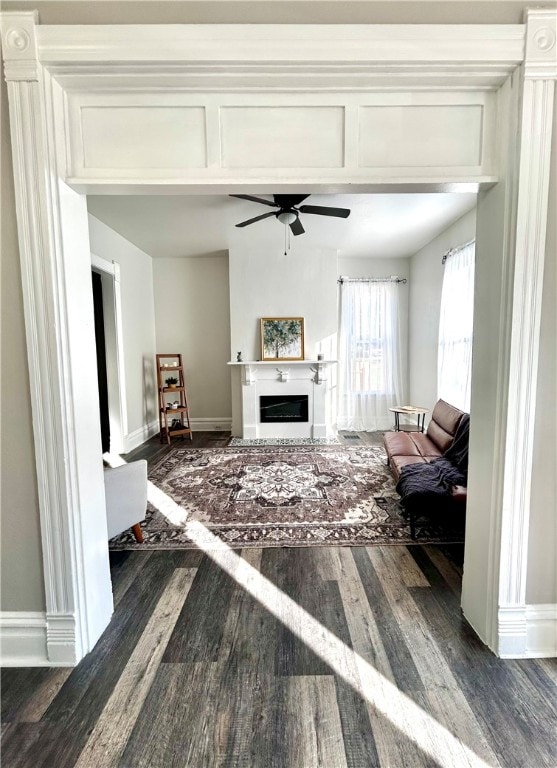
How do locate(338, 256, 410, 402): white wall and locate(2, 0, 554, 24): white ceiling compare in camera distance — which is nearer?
locate(2, 0, 554, 24): white ceiling

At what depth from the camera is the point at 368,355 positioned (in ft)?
18.7

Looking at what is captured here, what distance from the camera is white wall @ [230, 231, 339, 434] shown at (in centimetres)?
511

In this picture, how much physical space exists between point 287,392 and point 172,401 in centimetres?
206

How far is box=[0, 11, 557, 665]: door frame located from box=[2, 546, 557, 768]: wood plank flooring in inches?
6.7

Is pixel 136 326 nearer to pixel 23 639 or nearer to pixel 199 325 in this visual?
pixel 199 325

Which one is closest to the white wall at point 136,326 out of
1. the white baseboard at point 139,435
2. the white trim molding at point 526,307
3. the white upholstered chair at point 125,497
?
the white baseboard at point 139,435

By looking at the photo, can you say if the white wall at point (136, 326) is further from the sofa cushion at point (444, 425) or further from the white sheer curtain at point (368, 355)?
the sofa cushion at point (444, 425)

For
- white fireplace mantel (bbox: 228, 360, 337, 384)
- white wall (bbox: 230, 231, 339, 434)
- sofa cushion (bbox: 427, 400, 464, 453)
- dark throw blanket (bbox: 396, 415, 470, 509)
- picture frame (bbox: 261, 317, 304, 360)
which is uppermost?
white wall (bbox: 230, 231, 339, 434)

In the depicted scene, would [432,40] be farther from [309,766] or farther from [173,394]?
[173,394]

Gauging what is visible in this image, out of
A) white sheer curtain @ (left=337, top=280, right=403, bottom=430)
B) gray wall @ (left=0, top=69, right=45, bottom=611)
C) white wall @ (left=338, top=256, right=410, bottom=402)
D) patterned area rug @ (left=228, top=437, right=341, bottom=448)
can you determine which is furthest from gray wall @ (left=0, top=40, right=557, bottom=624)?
white wall @ (left=338, top=256, right=410, bottom=402)

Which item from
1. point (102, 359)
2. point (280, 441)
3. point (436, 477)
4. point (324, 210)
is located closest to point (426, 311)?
point (324, 210)

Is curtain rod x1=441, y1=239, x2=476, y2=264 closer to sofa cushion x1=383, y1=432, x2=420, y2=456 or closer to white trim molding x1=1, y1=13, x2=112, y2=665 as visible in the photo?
sofa cushion x1=383, y1=432, x2=420, y2=456

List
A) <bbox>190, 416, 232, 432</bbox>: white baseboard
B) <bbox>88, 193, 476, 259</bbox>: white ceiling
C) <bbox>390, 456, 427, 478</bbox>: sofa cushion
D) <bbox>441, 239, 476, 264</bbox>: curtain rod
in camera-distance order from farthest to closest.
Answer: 1. <bbox>190, 416, 232, 432</bbox>: white baseboard
2. <bbox>441, 239, 476, 264</bbox>: curtain rod
3. <bbox>88, 193, 476, 259</bbox>: white ceiling
4. <bbox>390, 456, 427, 478</bbox>: sofa cushion

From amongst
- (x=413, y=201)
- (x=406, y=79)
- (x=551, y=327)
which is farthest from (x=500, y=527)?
(x=413, y=201)
